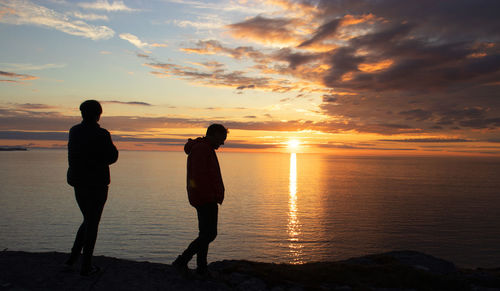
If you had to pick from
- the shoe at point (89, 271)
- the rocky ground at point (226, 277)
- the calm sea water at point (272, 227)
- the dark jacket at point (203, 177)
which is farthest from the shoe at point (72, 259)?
the calm sea water at point (272, 227)

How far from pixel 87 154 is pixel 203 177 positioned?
220cm

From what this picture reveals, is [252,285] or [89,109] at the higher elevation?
[89,109]

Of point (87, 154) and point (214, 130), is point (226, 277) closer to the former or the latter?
point (214, 130)

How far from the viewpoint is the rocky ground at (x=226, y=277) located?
259 inches

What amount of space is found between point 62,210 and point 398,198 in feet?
191

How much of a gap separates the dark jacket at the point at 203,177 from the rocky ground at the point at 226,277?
186 cm

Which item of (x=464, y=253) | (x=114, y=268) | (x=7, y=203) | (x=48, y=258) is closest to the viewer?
(x=114, y=268)

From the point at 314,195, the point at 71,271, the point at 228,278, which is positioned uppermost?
the point at 71,271

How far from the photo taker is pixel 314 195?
238 feet

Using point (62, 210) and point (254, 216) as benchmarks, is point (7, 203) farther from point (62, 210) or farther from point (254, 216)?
point (254, 216)

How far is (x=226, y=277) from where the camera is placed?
7871 mm

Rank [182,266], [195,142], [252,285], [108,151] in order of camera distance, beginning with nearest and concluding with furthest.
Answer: [108,151] → [195,142] → [182,266] → [252,285]

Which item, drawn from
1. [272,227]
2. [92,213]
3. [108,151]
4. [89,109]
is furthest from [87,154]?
[272,227]

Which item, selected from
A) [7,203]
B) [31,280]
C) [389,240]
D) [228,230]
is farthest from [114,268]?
[7,203]
